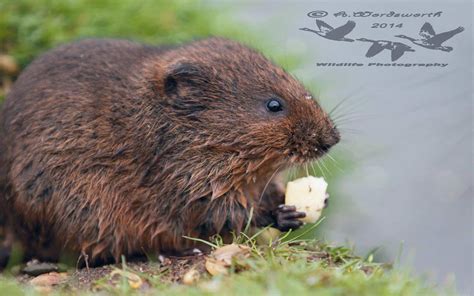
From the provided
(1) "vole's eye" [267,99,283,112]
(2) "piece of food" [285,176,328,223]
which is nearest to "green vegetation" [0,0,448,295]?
(2) "piece of food" [285,176,328,223]

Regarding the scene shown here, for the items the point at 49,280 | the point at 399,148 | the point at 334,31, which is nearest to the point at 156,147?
the point at 49,280

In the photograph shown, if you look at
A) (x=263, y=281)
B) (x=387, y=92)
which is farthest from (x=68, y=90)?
(x=387, y=92)

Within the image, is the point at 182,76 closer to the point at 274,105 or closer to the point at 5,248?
the point at 274,105

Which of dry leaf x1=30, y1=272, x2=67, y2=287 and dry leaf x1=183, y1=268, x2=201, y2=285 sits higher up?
Answer: dry leaf x1=183, y1=268, x2=201, y2=285

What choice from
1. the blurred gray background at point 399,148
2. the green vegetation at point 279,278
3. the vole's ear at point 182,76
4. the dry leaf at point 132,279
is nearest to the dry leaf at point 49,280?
the green vegetation at point 279,278

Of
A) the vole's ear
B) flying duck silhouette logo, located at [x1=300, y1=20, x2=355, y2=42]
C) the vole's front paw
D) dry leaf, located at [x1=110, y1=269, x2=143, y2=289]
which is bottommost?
dry leaf, located at [x1=110, y1=269, x2=143, y2=289]

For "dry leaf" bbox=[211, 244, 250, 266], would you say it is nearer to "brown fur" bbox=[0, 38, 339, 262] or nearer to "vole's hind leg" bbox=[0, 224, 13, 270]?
"brown fur" bbox=[0, 38, 339, 262]

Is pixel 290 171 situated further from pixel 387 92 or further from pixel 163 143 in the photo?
pixel 387 92
